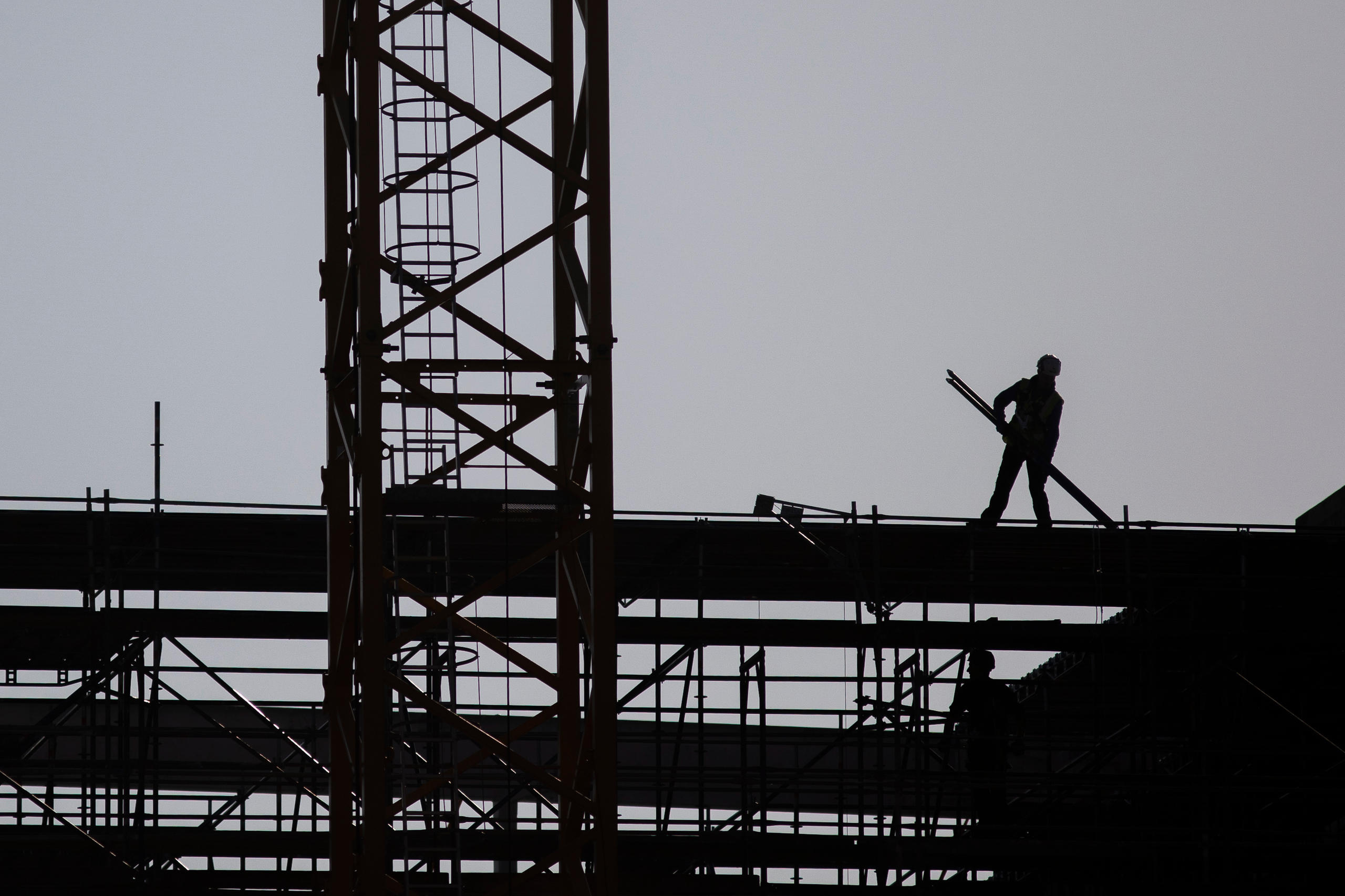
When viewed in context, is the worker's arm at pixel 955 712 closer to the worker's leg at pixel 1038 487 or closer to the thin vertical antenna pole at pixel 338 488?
the worker's leg at pixel 1038 487

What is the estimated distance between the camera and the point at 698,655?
70.5 feet

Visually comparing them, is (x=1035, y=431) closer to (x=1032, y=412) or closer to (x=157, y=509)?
(x=1032, y=412)

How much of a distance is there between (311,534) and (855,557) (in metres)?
5.12

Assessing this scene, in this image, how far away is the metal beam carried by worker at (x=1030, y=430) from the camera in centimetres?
2186

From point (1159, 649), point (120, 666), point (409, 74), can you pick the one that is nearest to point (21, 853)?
point (120, 666)

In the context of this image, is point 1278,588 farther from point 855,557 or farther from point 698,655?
point 698,655

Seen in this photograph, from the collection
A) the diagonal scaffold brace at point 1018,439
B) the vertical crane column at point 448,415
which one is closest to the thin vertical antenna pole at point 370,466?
the vertical crane column at point 448,415

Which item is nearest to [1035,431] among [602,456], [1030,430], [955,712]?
[1030,430]

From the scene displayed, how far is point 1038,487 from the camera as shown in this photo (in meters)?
22.2

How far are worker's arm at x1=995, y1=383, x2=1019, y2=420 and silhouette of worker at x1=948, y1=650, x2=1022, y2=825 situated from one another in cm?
256

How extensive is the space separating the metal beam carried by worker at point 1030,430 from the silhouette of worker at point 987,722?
2.02 meters

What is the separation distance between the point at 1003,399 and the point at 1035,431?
20.4 inches

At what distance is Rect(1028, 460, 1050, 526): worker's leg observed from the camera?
72.3 ft

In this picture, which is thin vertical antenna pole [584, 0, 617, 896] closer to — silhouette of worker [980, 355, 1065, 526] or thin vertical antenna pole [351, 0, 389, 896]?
thin vertical antenna pole [351, 0, 389, 896]
